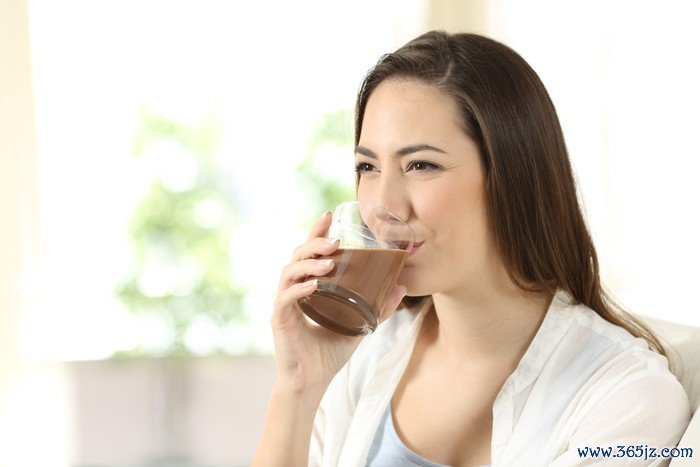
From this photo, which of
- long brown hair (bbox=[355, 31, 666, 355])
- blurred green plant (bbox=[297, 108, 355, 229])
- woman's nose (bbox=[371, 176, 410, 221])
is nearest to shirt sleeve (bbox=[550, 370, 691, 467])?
long brown hair (bbox=[355, 31, 666, 355])

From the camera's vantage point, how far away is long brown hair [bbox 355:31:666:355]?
1741 mm

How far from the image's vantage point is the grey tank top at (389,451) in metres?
1.85

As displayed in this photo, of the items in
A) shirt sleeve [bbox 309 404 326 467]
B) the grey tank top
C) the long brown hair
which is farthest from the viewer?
shirt sleeve [bbox 309 404 326 467]

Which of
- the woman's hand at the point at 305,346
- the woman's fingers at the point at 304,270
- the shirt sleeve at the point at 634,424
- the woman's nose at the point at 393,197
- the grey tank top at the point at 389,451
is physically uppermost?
the woman's nose at the point at 393,197

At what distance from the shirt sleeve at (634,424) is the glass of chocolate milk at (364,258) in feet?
1.49

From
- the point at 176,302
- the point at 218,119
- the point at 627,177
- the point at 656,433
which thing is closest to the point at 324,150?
the point at 218,119

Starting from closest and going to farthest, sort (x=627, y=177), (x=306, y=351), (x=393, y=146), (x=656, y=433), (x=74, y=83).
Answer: (x=656, y=433)
(x=393, y=146)
(x=306, y=351)
(x=627, y=177)
(x=74, y=83)

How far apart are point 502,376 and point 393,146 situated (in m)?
0.60

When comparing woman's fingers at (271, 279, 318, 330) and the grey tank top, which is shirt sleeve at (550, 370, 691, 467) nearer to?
the grey tank top

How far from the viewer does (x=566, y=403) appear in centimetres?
171

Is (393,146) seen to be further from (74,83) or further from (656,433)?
(74,83)

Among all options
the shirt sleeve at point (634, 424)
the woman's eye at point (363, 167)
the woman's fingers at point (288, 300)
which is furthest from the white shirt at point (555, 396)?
the woman's eye at point (363, 167)

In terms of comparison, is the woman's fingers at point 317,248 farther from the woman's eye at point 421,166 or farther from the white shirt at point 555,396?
the white shirt at point 555,396

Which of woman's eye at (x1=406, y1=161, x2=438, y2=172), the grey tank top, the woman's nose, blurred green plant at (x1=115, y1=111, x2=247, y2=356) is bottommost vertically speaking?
blurred green plant at (x1=115, y1=111, x2=247, y2=356)
